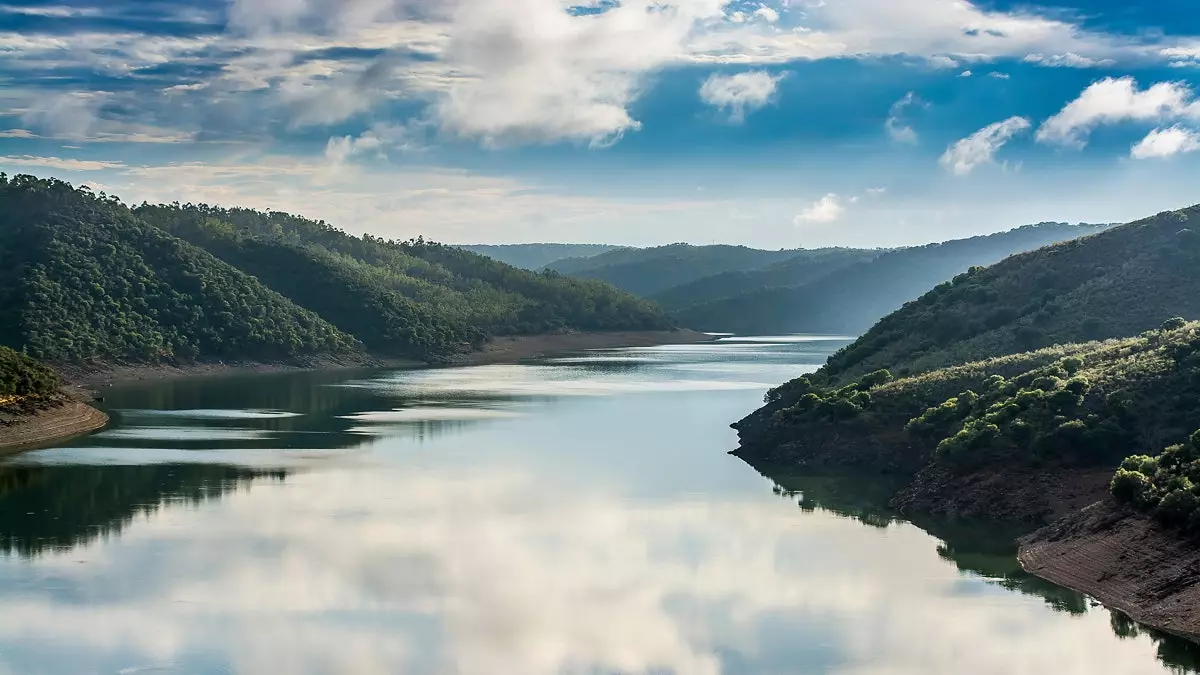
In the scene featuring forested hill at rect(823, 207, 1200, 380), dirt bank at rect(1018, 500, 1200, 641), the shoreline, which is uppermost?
forested hill at rect(823, 207, 1200, 380)

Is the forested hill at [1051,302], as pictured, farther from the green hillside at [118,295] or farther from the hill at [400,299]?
the hill at [400,299]

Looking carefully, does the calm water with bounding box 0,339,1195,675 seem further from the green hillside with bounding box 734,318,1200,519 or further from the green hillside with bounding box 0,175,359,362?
the green hillside with bounding box 0,175,359,362

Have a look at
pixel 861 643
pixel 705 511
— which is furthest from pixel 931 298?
pixel 861 643

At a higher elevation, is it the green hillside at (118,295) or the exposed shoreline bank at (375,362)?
the green hillside at (118,295)

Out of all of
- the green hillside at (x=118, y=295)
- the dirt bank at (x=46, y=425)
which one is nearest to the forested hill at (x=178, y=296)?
the green hillside at (x=118, y=295)

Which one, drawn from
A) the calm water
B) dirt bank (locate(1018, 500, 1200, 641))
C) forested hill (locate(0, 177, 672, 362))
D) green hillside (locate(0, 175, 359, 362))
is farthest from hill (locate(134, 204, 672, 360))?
dirt bank (locate(1018, 500, 1200, 641))
